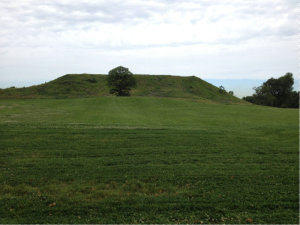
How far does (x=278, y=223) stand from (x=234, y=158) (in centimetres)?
568

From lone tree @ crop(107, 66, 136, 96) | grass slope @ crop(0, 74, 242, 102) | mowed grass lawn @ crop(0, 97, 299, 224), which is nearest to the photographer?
mowed grass lawn @ crop(0, 97, 299, 224)

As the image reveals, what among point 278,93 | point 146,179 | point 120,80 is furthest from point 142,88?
point 146,179

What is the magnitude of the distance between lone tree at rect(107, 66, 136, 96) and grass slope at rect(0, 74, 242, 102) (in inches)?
182

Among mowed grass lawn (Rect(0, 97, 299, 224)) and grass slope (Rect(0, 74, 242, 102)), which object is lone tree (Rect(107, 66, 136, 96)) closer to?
grass slope (Rect(0, 74, 242, 102))

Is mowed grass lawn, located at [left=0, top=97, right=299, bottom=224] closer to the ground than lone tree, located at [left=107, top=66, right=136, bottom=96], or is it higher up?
closer to the ground

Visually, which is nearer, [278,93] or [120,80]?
[120,80]

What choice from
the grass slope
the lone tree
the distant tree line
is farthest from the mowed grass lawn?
the distant tree line

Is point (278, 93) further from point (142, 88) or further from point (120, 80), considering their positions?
point (120, 80)

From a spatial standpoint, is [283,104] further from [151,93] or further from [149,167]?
[149,167]

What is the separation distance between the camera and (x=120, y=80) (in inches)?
3054

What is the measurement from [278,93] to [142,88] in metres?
60.2

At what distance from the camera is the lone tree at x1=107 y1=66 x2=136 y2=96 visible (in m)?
78.3

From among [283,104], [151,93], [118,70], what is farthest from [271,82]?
[118,70]

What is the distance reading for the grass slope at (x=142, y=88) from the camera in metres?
78.1
